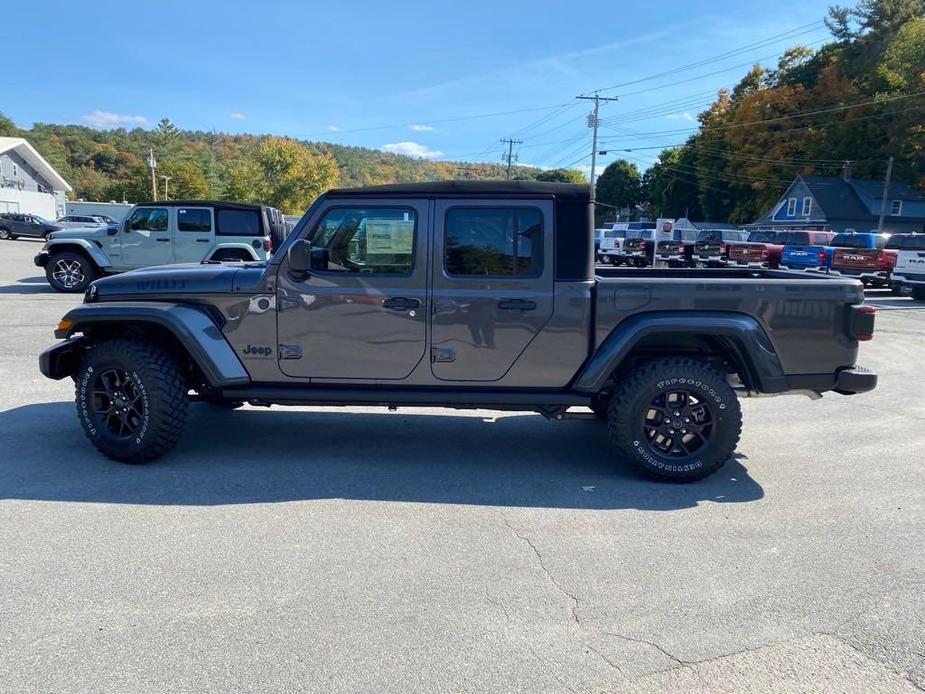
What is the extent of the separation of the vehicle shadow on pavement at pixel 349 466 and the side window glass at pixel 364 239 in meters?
1.47

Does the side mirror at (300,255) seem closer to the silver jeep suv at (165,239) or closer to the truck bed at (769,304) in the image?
the truck bed at (769,304)

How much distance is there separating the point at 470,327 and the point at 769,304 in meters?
2.05

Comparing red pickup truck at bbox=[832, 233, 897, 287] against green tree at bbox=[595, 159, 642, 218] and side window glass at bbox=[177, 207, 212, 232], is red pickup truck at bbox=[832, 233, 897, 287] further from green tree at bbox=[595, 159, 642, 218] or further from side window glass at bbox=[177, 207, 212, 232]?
green tree at bbox=[595, 159, 642, 218]

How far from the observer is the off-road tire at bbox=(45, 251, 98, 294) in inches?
550

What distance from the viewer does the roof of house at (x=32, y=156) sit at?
57.5 metres

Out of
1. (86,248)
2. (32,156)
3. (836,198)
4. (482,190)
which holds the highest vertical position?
(32,156)

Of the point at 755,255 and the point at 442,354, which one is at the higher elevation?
the point at 755,255

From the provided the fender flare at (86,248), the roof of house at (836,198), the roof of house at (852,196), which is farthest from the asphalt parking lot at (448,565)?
the roof of house at (852,196)

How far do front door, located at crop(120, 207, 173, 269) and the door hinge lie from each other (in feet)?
36.7

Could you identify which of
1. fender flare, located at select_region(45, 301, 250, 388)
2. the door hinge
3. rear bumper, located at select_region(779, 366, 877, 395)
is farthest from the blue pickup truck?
fender flare, located at select_region(45, 301, 250, 388)

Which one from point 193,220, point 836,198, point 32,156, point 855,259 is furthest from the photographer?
point 32,156

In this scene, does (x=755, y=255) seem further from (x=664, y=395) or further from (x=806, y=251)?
(x=664, y=395)

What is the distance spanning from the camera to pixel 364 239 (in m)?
4.63

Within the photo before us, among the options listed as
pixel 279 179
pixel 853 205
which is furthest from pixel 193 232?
pixel 279 179
